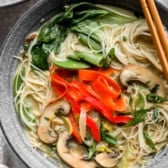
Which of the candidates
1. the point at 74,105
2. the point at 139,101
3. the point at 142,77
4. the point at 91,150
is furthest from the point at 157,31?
the point at 91,150

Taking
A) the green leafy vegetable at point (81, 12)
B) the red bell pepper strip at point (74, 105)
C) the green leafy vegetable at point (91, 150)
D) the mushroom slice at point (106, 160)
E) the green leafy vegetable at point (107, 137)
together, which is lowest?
the mushroom slice at point (106, 160)

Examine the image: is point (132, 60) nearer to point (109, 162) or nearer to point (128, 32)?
point (128, 32)

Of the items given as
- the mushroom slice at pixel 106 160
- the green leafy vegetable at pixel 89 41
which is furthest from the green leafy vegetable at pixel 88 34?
the mushroom slice at pixel 106 160

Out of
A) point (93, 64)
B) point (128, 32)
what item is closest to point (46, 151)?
point (93, 64)

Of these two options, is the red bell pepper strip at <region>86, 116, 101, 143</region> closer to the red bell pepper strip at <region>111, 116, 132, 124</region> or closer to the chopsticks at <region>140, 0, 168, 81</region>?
the red bell pepper strip at <region>111, 116, 132, 124</region>

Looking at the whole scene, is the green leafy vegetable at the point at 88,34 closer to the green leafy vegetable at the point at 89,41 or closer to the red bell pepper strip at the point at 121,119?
the green leafy vegetable at the point at 89,41
